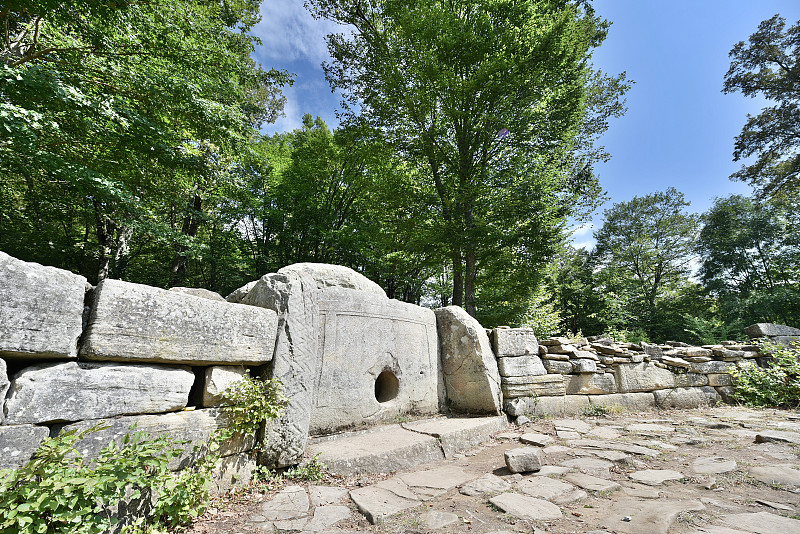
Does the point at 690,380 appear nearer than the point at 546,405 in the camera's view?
No

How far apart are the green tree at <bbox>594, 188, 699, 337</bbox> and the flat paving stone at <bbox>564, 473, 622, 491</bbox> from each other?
18.3 metres

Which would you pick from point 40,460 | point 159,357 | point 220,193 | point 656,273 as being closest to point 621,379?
point 159,357

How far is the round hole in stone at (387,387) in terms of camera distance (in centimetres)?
435

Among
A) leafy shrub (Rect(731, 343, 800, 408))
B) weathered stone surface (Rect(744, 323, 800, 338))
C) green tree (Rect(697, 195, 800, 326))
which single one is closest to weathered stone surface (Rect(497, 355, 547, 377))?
leafy shrub (Rect(731, 343, 800, 408))

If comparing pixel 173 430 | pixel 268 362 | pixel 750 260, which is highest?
pixel 750 260

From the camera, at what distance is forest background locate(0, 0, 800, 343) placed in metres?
6.43

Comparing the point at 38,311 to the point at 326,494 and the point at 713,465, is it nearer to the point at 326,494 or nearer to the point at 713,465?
the point at 326,494

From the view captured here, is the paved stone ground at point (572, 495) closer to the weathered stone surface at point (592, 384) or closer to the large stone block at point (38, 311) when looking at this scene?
the large stone block at point (38, 311)

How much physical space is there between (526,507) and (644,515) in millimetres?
698

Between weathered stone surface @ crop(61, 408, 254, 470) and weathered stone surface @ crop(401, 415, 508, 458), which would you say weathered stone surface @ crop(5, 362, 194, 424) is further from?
weathered stone surface @ crop(401, 415, 508, 458)

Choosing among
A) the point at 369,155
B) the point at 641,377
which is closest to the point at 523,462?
the point at 641,377

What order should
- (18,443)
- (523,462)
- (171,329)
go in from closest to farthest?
(18,443) < (171,329) < (523,462)

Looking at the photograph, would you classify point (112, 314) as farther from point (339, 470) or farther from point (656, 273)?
point (656, 273)

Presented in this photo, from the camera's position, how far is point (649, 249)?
800 inches
